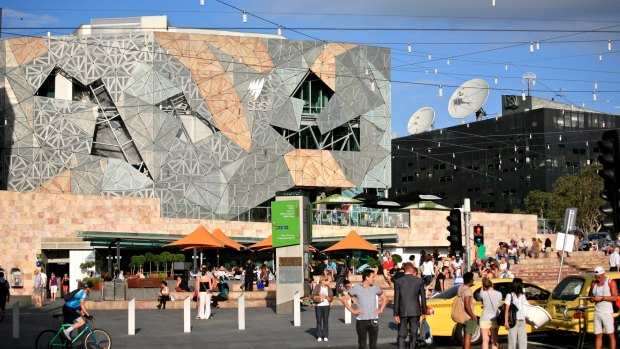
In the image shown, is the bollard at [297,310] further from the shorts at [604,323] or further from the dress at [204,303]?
the shorts at [604,323]

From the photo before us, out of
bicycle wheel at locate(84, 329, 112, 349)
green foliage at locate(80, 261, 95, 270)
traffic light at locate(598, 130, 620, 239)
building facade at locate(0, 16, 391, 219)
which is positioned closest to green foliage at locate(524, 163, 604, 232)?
building facade at locate(0, 16, 391, 219)

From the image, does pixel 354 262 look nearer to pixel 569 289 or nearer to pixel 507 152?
pixel 569 289

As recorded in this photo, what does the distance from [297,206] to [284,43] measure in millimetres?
32849

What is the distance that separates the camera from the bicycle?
63.6ft

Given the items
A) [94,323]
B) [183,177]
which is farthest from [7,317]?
[183,177]

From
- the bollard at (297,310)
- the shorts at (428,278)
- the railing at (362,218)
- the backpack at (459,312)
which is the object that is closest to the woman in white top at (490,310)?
the backpack at (459,312)

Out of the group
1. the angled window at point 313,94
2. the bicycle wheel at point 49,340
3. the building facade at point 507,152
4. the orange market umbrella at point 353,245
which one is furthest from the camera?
the building facade at point 507,152

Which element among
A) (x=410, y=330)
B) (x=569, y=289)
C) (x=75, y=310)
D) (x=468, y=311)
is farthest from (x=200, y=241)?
(x=410, y=330)

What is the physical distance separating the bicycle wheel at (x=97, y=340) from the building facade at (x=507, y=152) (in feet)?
255

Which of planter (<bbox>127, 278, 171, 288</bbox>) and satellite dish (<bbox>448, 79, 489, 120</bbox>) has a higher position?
satellite dish (<bbox>448, 79, 489, 120</bbox>)

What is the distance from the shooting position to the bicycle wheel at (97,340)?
19.8 m

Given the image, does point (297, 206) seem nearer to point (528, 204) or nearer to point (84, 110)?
point (84, 110)

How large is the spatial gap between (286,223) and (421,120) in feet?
198

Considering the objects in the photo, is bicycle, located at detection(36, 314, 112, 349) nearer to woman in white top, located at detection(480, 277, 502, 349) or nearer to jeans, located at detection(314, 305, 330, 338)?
jeans, located at detection(314, 305, 330, 338)
